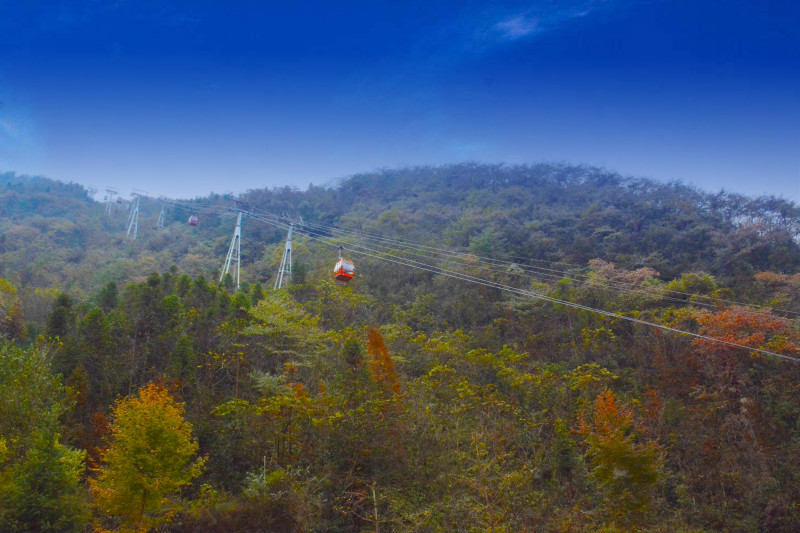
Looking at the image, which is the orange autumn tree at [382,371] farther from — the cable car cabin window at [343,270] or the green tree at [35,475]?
the green tree at [35,475]

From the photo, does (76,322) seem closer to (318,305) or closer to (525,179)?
(318,305)

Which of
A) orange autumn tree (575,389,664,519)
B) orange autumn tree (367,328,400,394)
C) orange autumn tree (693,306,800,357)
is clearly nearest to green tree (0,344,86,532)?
orange autumn tree (367,328,400,394)

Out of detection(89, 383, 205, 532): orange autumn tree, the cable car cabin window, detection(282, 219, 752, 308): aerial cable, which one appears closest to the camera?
detection(89, 383, 205, 532): orange autumn tree

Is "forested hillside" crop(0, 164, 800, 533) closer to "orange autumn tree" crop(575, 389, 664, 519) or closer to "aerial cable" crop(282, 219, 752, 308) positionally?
"orange autumn tree" crop(575, 389, 664, 519)

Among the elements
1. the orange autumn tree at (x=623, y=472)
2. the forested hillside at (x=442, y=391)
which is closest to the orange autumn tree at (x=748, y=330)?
the forested hillside at (x=442, y=391)

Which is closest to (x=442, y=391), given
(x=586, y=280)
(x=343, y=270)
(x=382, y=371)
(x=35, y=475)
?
(x=382, y=371)

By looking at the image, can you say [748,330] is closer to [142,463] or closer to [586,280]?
[586,280]
